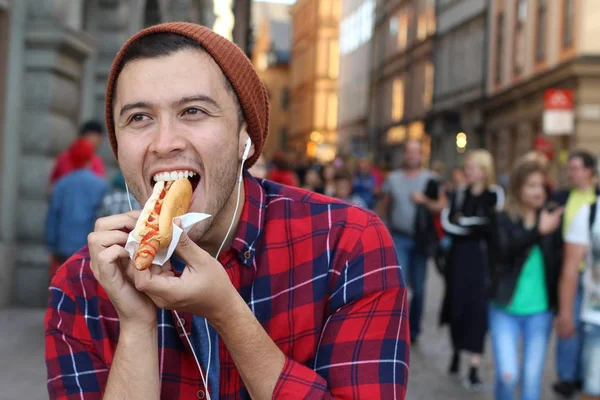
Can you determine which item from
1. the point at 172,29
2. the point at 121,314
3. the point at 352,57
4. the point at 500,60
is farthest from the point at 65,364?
the point at 352,57

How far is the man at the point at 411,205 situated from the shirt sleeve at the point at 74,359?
291 inches

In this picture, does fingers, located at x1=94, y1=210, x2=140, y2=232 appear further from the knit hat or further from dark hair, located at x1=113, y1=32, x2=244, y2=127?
the knit hat

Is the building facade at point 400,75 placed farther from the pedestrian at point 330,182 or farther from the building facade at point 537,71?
the pedestrian at point 330,182

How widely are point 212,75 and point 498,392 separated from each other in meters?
4.08

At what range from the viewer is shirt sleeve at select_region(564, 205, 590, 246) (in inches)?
Answer: 227

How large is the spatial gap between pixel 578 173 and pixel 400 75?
147ft

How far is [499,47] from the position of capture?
1335 inches

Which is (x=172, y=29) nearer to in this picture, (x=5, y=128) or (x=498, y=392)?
(x=498, y=392)

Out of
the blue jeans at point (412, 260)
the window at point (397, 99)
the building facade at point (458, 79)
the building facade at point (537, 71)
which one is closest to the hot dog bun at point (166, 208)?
the blue jeans at point (412, 260)

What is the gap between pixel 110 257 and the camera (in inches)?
82.4

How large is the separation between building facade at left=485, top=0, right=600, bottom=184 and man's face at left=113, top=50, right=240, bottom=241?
21139mm

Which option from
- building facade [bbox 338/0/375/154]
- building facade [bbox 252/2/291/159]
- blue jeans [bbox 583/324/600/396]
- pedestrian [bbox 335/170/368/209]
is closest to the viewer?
blue jeans [bbox 583/324/600/396]

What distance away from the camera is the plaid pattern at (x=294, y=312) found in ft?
7.36

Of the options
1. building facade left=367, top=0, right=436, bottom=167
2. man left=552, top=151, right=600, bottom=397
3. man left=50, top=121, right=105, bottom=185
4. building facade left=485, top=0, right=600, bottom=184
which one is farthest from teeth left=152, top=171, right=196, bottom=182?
building facade left=367, top=0, right=436, bottom=167
